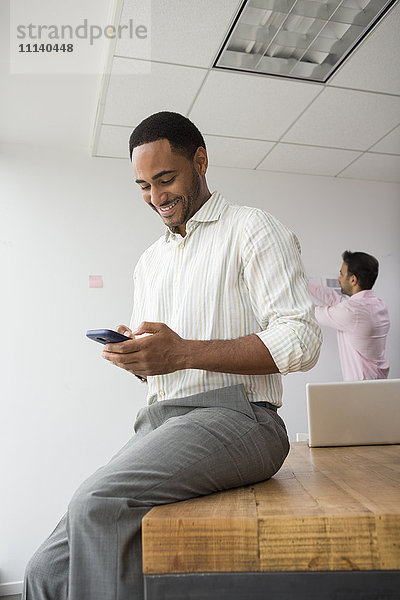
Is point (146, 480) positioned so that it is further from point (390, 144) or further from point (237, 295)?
point (390, 144)

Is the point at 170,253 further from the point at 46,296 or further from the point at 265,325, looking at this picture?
the point at 46,296

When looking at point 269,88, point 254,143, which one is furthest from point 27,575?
point 254,143

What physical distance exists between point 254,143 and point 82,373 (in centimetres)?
190

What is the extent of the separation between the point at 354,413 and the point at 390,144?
2586mm

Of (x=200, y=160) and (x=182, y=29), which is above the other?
(x=182, y=29)

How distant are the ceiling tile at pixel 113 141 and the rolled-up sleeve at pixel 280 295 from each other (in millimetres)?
2268

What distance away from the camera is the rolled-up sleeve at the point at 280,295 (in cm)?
106

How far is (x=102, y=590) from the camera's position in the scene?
2.60 ft

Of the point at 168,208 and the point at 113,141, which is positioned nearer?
the point at 168,208

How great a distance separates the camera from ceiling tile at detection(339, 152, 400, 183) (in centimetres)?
382

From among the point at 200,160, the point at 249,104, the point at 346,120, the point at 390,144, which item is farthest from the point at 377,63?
the point at 200,160

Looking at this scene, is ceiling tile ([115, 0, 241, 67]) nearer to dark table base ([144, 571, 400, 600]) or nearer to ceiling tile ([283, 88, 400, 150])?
ceiling tile ([283, 88, 400, 150])

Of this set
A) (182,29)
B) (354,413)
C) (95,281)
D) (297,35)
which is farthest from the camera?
(95,281)

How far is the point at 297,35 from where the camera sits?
253cm
